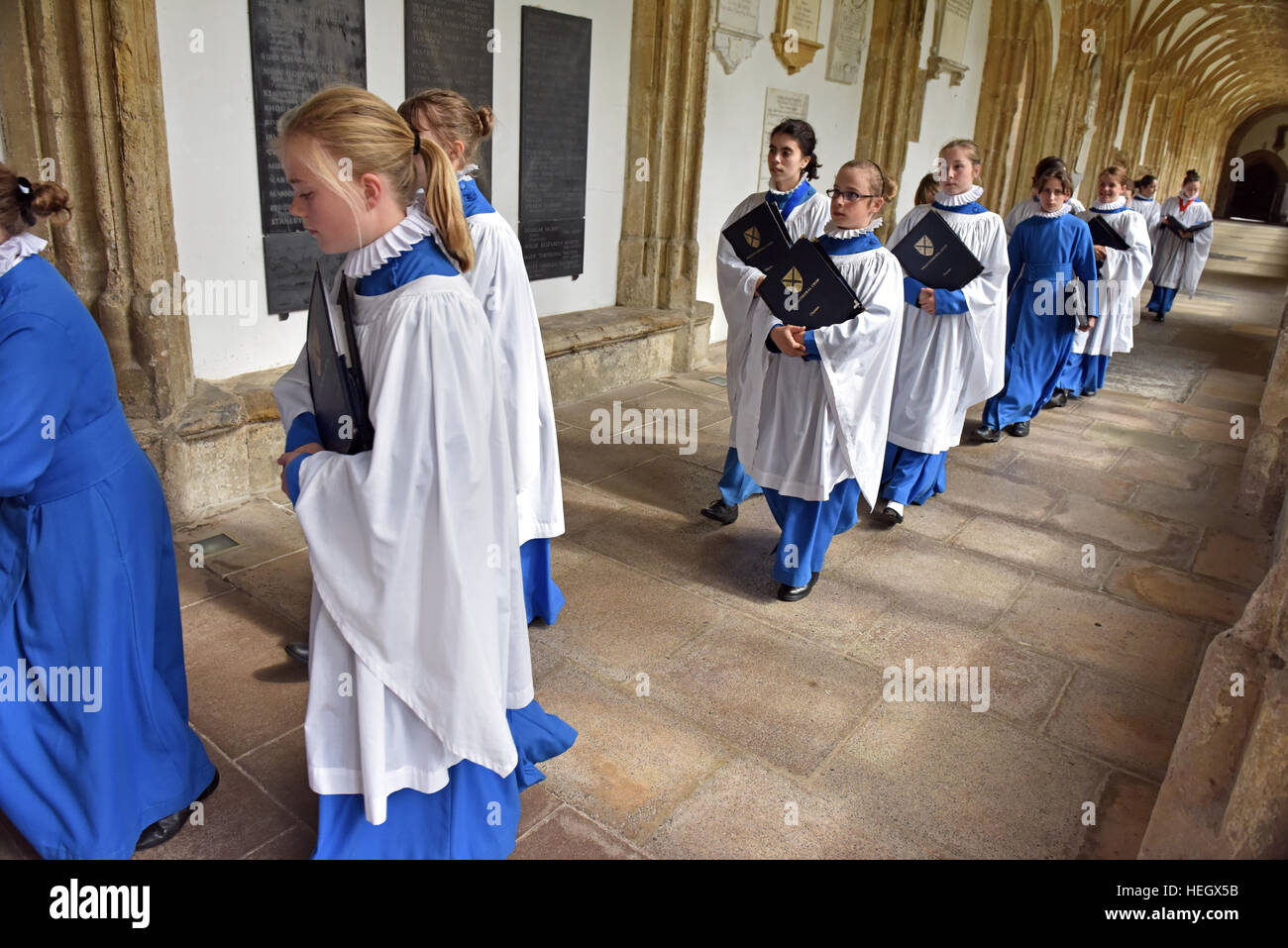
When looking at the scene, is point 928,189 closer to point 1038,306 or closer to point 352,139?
point 1038,306

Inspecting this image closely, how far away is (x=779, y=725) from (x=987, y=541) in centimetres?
207

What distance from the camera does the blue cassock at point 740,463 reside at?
4.45 meters

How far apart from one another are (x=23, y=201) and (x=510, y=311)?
1269 mm

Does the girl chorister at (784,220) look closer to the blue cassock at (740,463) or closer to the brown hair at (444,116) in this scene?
the blue cassock at (740,463)

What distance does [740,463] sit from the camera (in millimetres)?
4465

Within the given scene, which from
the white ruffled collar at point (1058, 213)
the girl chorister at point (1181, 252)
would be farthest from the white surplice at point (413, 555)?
the girl chorister at point (1181, 252)

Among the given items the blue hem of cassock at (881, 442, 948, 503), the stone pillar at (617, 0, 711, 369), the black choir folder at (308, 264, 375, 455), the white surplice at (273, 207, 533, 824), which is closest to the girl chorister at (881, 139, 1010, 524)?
the blue hem of cassock at (881, 442, 948, 503)

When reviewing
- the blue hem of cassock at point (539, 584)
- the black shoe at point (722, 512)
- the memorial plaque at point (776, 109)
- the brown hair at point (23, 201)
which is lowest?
the black shoe at point (722, 512)

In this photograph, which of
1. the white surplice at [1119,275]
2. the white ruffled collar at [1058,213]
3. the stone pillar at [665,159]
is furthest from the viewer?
the white surplice at [1119,275]

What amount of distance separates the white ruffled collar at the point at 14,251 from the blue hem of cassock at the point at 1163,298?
1270 centimetres

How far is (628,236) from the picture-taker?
7.00 m

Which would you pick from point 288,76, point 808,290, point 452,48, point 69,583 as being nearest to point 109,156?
point 288,76

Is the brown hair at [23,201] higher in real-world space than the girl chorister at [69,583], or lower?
higher
